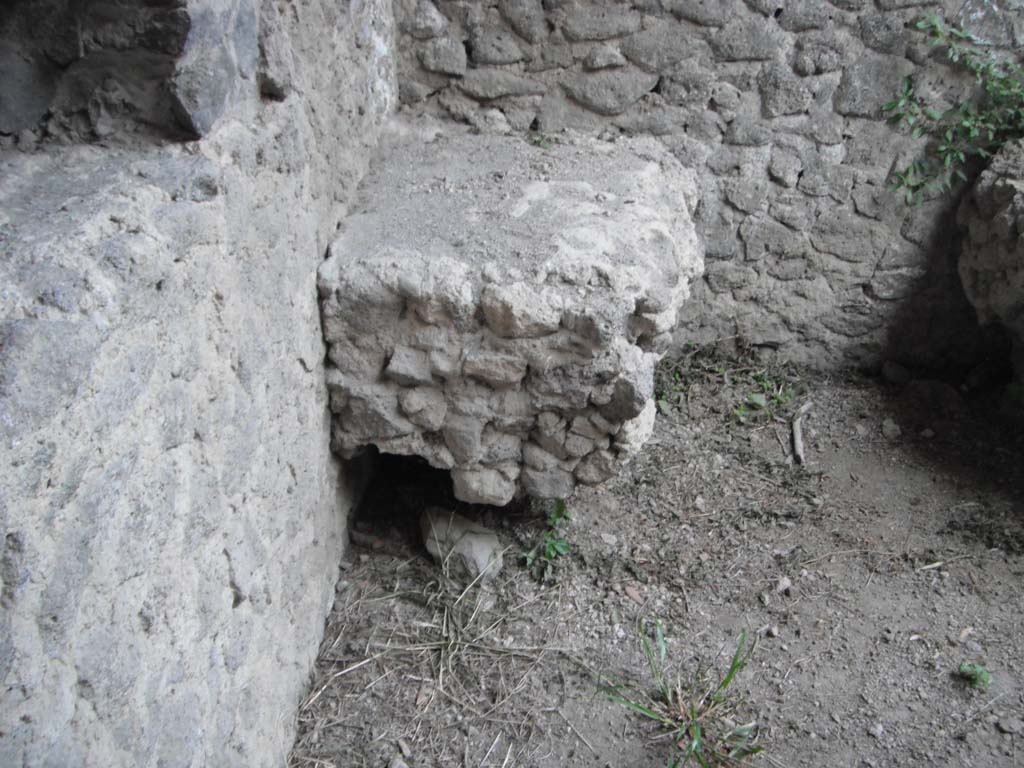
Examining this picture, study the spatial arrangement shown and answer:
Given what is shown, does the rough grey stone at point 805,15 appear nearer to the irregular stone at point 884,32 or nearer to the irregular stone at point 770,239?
the irregular stone at point 884,32

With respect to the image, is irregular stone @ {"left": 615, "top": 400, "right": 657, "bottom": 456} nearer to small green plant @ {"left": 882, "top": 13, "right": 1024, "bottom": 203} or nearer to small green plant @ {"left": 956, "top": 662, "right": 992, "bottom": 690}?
small green plant @ {"left": 956, "top": 662, "right": 992, "bottom": 690}

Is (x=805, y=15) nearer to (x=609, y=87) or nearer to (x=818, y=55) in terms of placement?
(x=818, y=55)

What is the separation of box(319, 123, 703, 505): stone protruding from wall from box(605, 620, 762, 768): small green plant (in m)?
0.54

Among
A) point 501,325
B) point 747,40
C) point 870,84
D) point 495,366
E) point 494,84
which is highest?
point 747,40

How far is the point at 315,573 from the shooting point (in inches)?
86.8

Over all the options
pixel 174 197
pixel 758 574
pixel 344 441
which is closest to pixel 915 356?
pixel 758 574

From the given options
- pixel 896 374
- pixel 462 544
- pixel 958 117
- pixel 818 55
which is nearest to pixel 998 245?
pixel 958 117

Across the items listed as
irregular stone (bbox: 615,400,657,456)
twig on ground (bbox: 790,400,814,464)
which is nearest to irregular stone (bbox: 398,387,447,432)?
irregular stone (bbox: 615,400,657,456)

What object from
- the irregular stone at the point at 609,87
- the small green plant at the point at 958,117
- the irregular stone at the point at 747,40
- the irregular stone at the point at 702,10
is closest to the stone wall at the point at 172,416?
the irregular stone at the point at 609,87

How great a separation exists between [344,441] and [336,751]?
769 millimetres

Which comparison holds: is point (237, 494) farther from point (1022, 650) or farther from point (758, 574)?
point (1022, 650)

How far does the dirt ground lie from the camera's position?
2.07 m

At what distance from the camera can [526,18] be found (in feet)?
9.16

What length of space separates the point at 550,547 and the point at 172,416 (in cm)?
142
